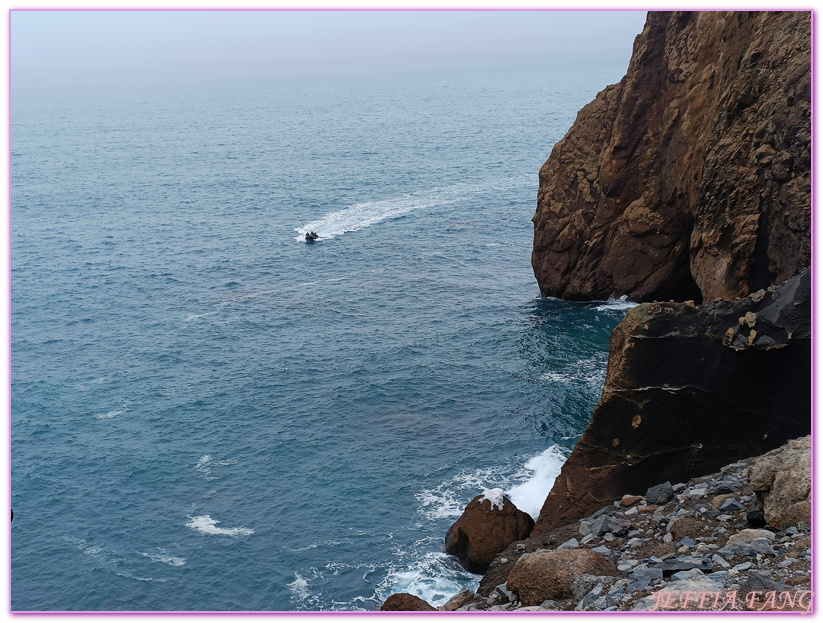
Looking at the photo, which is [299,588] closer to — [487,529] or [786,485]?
[487,529]

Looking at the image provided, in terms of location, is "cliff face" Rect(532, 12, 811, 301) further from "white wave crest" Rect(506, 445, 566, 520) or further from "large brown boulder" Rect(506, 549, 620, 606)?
"large brown boulder" Rect(506, 549, 620, 606)

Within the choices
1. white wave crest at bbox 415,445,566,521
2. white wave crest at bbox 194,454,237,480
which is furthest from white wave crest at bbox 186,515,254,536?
white wave crest at bbox 415,445,566,521

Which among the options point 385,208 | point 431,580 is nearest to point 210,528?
point 431,580

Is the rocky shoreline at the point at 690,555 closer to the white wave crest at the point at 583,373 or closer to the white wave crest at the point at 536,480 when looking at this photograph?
the white wave crest at the point at 536,480

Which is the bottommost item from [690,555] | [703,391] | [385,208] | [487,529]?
[487,529]

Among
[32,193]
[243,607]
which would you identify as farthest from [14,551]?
[32,193]

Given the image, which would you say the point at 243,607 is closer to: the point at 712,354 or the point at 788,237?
the point at 712,354
